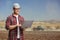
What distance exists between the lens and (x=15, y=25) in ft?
5.77

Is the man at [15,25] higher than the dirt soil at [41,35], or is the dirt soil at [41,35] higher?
the man at [15,25]


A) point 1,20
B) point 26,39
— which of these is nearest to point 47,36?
point 26,39

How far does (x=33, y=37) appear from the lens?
4457mm

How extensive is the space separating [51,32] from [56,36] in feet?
0.68

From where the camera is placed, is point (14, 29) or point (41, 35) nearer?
point (14, 29)

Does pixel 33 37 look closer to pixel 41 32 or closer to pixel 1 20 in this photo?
pixel 41 32

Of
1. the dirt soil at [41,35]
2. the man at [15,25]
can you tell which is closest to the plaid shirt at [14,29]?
the man at [15,25]

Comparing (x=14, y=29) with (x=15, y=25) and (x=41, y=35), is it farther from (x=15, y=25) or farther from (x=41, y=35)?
(x=41, y=35)

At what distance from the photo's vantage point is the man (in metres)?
1.76

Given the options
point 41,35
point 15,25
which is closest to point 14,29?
point 15,25

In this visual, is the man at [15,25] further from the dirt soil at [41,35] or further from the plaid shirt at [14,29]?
the dirt soil at [41,35]

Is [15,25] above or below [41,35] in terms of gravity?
above

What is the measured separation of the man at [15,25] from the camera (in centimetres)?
176

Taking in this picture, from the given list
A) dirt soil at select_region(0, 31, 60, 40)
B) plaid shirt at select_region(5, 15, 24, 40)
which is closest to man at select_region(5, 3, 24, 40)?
plaid shirt at select_region(5, 15, 24, 40)
